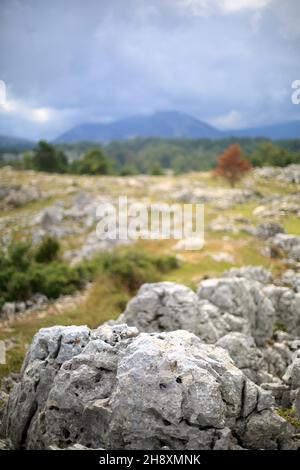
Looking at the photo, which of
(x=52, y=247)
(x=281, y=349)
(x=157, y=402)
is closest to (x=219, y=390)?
(x=157, y=402)

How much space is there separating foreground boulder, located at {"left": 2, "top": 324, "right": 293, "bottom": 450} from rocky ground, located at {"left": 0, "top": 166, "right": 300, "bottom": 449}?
24mm

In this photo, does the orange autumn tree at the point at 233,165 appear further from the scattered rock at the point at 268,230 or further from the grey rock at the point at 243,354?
the grey rock at the point at 243,354

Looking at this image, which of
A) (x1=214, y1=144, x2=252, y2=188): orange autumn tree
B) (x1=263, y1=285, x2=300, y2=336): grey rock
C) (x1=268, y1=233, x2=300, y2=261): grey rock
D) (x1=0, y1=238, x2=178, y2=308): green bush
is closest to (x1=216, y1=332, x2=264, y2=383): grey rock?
(x1=263, y1=285, x2=300, y2=336): grey rock

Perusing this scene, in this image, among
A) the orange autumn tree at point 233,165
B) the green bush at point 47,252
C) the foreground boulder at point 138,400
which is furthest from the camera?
the orange autumn tree at point 233,165

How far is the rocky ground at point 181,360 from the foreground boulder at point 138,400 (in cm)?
2

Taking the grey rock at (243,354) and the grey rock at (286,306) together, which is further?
the grey rock at (286,306)

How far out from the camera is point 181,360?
30.0 feet

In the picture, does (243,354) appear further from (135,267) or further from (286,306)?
(135,267)

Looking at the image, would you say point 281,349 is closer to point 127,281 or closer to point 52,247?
point 127,281

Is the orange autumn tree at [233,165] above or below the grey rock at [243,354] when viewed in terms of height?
above

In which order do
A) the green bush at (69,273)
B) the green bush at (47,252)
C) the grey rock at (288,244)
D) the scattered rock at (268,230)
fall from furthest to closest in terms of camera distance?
the green bush at (47,252) → the scattered rock at (268,230) → the grey rock at (288,244) → the green bush at (69,273)

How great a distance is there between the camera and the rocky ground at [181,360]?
28.0ft

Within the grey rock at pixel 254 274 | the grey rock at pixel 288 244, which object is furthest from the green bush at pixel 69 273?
the grey rock at pixel 288 244

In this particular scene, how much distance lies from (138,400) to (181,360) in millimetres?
1334
